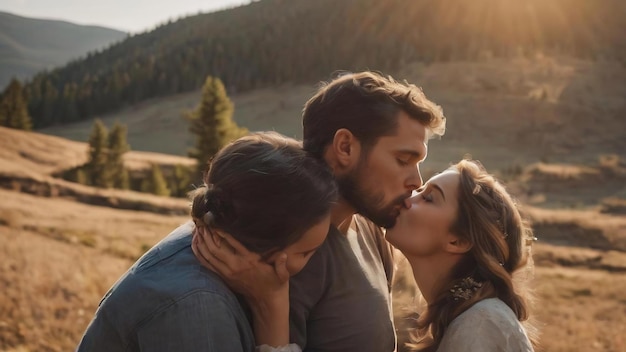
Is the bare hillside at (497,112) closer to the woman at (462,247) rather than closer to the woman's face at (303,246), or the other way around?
the woman at (462,247)

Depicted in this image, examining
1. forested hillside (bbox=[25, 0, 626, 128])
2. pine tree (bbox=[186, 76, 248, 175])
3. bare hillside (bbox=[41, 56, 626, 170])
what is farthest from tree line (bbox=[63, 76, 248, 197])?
forested hillside (bbox=[25, 0, 626, 128])

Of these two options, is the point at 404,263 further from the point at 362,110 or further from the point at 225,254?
the point at 225,254

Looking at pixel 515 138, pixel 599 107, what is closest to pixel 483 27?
pixel 599 107

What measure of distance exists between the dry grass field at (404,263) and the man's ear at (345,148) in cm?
135

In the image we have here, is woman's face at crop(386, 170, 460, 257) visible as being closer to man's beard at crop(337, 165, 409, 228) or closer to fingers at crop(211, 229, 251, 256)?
man's beard at crop(337, 165, 409, 228)

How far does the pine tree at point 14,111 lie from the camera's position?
189ft

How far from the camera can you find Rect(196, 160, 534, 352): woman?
148 inches

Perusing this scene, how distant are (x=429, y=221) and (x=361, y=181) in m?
0.51

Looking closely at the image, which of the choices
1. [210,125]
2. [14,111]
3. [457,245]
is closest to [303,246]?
[457,245]

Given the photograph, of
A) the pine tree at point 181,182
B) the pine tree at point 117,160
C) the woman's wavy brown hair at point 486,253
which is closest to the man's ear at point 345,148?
the woman's wavy brown hair at point 486,253

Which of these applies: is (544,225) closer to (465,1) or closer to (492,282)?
(492,282)

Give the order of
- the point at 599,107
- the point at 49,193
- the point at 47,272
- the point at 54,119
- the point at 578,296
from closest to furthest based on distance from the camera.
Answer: the point at 47,272
the point at 578,296
the point at 49,193
the point at 599,107
the point at 54,119

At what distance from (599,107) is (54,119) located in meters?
86.5

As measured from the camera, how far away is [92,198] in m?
28.1
